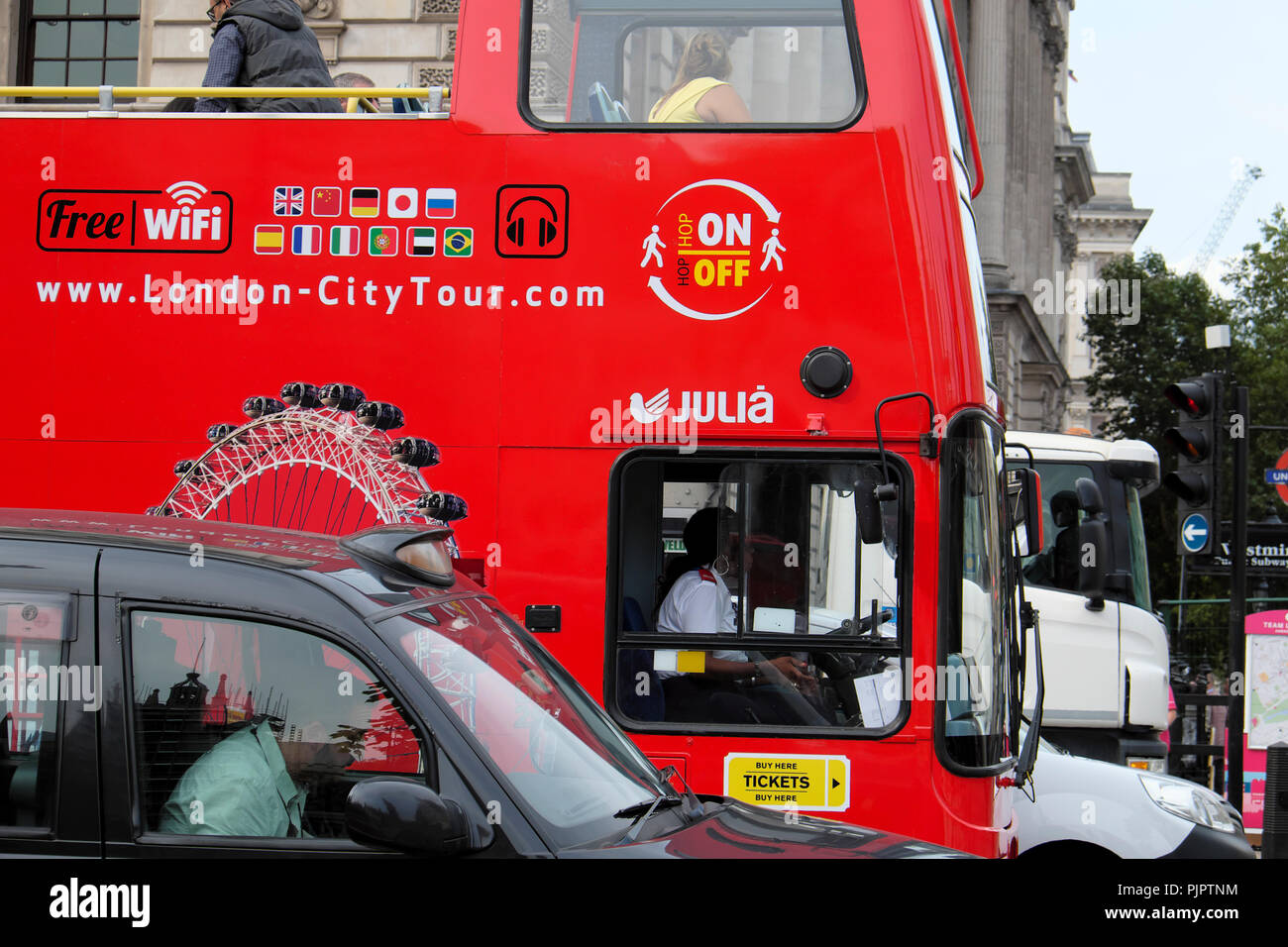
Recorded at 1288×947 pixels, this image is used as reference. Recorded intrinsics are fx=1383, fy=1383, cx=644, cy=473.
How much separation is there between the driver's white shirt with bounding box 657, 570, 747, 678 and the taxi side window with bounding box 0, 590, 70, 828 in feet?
8.96

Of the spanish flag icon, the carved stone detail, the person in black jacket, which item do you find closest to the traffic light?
the person in black jacket

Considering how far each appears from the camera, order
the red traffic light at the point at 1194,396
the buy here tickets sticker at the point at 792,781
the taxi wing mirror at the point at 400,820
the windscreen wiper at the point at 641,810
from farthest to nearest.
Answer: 1. the red traffic light at the point at 1194,396
2. the buy here tickets sticker at the point at 792,781
3. the windscreen wiper at the point at 641,810
4. the taxi wing mirror at the point at 400,820

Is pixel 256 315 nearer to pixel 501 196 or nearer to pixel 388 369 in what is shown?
pixel 388 369

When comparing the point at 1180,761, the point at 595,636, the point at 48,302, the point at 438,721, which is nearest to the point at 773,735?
the point at 595,636

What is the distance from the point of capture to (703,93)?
5430mm

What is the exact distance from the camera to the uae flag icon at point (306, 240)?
17.7ft

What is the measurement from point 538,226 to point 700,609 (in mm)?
1598

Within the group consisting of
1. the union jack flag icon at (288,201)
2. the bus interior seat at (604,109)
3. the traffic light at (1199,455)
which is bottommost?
the traffic light at (1199,455)

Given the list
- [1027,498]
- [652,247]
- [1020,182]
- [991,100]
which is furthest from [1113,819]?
[1020,182]

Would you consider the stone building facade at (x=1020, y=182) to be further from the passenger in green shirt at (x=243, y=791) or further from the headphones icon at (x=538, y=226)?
the passenger in green shirt at (x=243, y=791)

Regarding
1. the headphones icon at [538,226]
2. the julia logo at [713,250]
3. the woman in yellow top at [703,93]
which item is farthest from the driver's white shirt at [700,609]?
the woman in yellow top at [703,93]

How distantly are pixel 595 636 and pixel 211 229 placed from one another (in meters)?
2.18

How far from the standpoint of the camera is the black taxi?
8.91 ft

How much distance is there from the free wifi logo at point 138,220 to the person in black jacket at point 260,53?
2.54 ft
